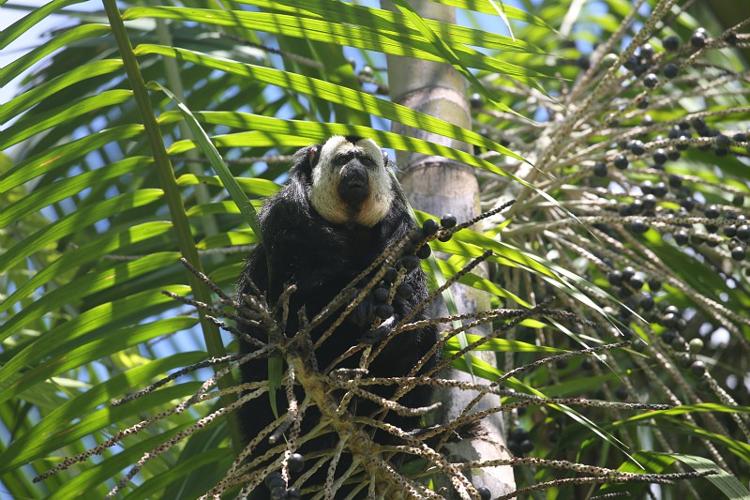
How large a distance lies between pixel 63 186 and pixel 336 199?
3.35 ft

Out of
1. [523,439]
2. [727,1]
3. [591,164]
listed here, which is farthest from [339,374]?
[727,1]

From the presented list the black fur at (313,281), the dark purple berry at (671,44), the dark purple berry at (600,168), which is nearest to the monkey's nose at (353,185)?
the black fur at (313,281)

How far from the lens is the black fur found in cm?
376

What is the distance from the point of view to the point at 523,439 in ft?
13.9

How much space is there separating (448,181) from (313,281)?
1.96 ft

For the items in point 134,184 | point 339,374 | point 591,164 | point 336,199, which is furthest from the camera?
point 134,184

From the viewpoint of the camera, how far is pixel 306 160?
4.29 metres

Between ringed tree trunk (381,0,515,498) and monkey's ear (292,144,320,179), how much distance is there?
34 cm

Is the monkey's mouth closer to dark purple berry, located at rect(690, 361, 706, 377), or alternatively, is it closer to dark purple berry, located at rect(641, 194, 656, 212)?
dark purple berry, located at rect(641, 194, 656, 212)

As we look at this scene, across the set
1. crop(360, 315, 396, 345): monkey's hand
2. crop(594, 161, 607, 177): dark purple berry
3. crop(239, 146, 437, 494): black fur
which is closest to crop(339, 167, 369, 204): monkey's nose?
crop(239, 146, 437, 494): black fur

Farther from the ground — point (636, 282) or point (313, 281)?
point (313, 281)

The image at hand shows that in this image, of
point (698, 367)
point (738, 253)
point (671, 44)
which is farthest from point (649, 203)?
point (671, 44)

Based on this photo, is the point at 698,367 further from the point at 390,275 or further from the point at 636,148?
the point at 390,275

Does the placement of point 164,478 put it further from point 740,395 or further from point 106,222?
point 740,395
